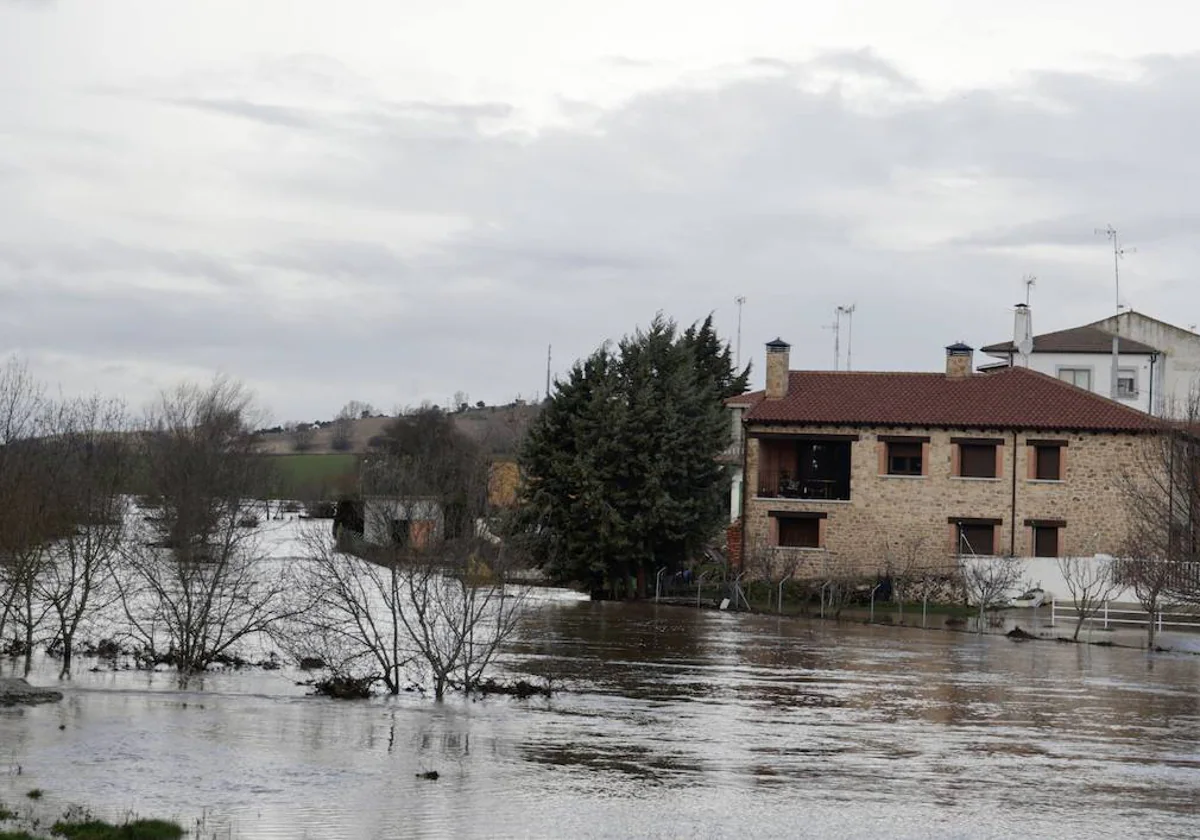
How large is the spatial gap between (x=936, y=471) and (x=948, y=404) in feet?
9.76

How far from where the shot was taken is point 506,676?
31125 millimetres

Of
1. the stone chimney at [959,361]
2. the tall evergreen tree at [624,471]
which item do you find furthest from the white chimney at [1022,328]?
the tall evergreen tree at [624,471]

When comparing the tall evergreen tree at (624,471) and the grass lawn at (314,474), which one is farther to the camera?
the grass lawn at (314,474)

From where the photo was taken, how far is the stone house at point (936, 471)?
196ft

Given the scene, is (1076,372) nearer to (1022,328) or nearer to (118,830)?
(1022,328)

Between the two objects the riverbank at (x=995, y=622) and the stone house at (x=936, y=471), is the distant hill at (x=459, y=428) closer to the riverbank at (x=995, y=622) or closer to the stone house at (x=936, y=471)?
the stone house at (x=936, y=471)

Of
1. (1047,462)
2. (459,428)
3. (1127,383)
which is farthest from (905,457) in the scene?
(459,428)

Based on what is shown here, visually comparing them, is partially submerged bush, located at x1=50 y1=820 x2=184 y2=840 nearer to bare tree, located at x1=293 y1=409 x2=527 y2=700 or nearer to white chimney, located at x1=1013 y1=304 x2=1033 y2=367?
bare tree, located at x1=293 y1=409 x2=527 y2=700

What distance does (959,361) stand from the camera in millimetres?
65438

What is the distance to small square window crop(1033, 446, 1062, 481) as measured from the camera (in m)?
60.3

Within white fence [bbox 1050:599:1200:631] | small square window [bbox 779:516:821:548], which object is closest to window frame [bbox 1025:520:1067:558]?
white fence [bbox 1050:599:1200:631]

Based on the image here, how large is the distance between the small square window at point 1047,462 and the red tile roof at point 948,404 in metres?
0.94

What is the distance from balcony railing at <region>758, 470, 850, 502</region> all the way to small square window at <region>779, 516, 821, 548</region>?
96cm

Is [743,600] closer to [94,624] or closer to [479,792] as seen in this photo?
[94,624]
